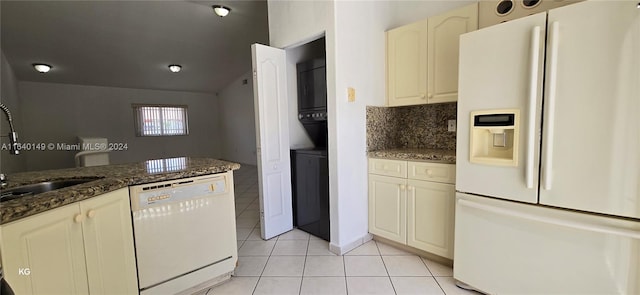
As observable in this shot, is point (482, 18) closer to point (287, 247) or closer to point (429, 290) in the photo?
point (429, 290)

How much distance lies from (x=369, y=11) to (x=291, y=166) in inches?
69.0

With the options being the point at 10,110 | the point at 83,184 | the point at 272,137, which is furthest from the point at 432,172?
the point at 10,110

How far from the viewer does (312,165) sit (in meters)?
2.56

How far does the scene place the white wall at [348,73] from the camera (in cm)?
213

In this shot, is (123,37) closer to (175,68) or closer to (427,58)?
(175,68)

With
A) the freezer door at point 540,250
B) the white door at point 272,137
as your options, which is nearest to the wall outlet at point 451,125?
the freezer door at point 540,250

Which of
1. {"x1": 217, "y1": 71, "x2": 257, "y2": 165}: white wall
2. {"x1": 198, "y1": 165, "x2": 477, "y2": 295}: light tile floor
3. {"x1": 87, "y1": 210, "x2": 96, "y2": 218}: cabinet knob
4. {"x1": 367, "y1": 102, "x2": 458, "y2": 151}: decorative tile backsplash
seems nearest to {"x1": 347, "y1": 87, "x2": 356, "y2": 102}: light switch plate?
{"x1": 367, "y1": 102, "x2": 458, "y2": 151}: decorative tile backsplash

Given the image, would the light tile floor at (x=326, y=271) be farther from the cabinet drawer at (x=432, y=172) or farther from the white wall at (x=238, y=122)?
the white wall at (x=238, y=122)

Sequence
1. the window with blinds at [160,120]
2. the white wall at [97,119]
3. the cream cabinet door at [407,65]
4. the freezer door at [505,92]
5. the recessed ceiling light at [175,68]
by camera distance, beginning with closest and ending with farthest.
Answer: the freezer door at [505,92], the cream cabinet door at [407,65], the recessed ceiling light at [175,68], the white wall at [97,119], the window with blinds at [160,120]

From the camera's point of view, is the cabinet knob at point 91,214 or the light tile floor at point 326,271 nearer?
the cabinet knob at point 91,214

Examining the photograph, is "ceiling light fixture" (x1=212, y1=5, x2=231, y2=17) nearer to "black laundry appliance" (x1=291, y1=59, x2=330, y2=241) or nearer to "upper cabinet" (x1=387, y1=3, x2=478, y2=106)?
"black laundry appliance" (x1=291, y1=59, x2=330, y2=241)

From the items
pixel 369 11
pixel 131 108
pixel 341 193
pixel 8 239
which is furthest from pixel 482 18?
pixel 131 108

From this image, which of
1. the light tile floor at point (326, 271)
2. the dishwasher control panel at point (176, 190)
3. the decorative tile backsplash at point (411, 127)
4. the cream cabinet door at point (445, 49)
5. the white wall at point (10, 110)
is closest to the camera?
the dishwasher control panel at point (176, 190)

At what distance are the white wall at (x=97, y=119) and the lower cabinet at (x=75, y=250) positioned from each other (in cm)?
708
